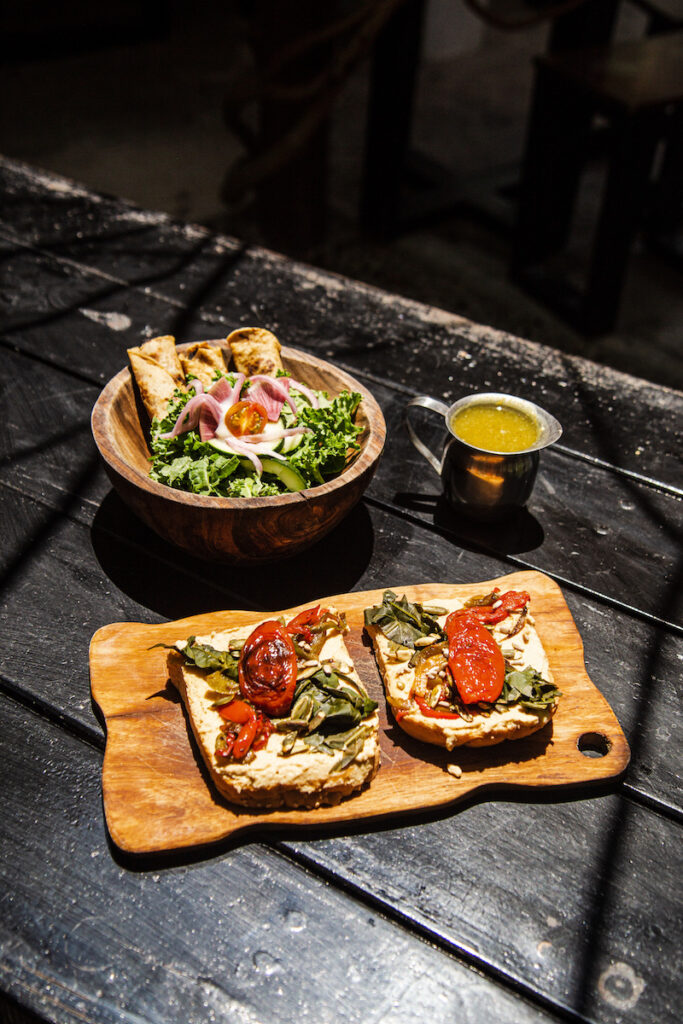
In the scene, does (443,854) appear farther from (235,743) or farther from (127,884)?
(127,884)

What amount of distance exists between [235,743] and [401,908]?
0.32m

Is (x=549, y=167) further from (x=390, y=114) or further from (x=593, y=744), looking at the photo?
(x=593, y=744)

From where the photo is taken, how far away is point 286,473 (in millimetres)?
1554

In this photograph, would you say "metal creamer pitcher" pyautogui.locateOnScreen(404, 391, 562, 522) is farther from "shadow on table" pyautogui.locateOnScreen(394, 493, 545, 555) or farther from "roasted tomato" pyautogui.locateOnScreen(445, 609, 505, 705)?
"roasted tomato" pyautogui.locateOnScreen(445, 609, 505, 705)

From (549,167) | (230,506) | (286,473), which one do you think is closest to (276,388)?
(286,473)

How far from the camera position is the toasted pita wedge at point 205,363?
1823 mm

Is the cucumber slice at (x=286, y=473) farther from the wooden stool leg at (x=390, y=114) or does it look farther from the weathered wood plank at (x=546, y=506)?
the wooden stool leg at (x=390, y=114)

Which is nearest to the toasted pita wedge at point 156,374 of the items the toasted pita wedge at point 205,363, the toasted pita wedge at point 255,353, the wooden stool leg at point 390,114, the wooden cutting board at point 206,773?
the toasted pita wedge at point 205,363

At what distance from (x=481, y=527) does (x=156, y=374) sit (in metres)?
0.75

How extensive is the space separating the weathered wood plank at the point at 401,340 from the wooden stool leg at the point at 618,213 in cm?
201

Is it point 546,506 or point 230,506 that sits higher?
point 230,506

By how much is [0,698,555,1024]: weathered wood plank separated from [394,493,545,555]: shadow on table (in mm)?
810

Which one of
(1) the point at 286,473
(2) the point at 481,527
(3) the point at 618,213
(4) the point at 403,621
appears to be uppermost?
(1) the point at 286,473

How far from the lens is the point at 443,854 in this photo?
1274 millimetres
